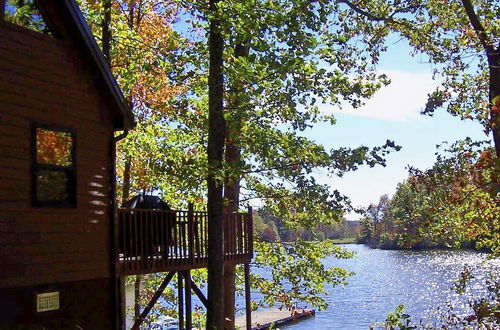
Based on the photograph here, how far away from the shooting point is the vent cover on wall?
9.84 metres

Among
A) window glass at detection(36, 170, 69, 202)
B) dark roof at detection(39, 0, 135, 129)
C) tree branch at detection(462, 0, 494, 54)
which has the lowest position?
window glass at detection(36, 170, 69, 202)

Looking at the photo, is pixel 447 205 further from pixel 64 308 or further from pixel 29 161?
pixel 29 161

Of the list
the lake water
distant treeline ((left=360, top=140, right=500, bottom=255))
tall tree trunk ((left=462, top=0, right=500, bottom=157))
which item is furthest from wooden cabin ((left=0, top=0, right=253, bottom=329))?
the lake water

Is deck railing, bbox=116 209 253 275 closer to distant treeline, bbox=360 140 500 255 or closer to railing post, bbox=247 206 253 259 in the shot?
railing post, bbox=247 206 253 259

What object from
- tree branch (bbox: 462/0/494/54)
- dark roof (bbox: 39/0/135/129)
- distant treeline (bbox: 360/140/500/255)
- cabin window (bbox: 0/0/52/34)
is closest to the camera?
cabin window (bbox: 0/0/52/34)

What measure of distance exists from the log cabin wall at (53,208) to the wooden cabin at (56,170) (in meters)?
0.02

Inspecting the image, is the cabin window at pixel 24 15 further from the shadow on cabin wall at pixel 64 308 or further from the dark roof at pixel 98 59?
the shadow on cabin wall at pixel 64 308

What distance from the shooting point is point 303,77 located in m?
12.5

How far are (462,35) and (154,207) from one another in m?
8.86

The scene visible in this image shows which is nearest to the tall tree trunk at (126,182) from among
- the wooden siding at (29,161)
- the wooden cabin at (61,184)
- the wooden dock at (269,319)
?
the wooden cabin at (61,184)

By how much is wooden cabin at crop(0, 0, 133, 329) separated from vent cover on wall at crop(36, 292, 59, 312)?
0.05 feet

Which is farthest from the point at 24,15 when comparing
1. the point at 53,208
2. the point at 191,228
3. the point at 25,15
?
the point at 191,228

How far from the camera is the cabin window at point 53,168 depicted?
10086 millimetres

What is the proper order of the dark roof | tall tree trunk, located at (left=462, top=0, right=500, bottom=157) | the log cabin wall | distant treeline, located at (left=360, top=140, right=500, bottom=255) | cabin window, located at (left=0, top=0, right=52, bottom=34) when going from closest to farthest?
the log cabin wall → cabin window, located at (left=0, top=0, right=52, bottom=34) → the dark roof → distant treeline, located at (left=360, top=140, right=500, bottom=255) → tall tree trunk, located at (left=462, top=0, right=500, bottom=157)
